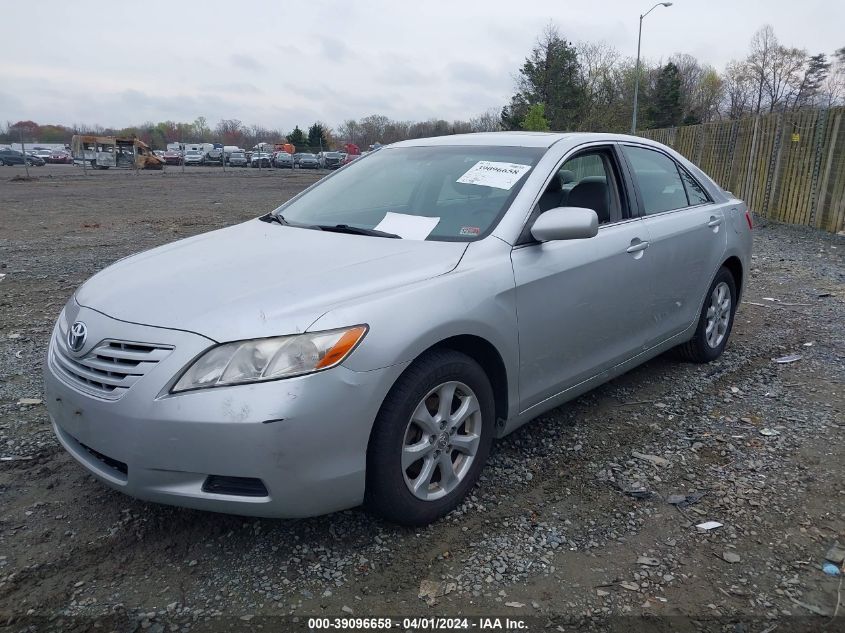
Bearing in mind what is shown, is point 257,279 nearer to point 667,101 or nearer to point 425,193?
point 425,193

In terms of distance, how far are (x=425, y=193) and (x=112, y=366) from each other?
1.83m

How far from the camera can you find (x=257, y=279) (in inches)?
109

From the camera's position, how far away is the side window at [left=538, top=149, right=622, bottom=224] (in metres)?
3.70

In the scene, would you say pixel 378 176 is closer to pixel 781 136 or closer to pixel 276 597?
pixel 276 597

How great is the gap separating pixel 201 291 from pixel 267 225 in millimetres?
1234

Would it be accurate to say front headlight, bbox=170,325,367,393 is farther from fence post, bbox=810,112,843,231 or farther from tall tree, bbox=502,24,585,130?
tall tree, bbox=502,24,585,130

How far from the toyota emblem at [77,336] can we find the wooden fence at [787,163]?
500 inches

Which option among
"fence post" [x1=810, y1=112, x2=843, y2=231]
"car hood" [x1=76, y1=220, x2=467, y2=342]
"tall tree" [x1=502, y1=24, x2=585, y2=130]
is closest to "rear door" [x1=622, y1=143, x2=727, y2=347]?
"car hood" [x1=76, y1=220, x2=467, y2=342]

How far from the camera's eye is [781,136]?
1370 cm

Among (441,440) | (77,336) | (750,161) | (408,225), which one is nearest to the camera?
(77,336)

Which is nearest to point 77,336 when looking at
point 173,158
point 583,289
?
point 583,289

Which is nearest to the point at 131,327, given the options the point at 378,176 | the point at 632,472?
the point at 378,176

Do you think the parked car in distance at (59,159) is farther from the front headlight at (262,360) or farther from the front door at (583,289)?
the front headlight at (262,360)

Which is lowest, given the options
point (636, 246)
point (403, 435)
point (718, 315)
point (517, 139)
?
point (718, 315)
